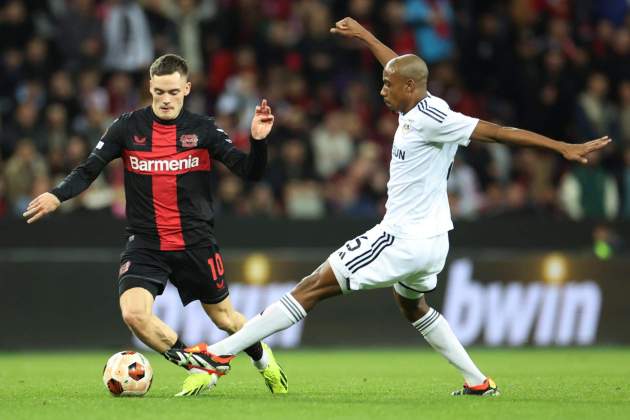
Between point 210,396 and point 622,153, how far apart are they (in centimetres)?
1077

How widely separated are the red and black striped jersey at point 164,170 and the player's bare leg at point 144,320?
0.40 meters

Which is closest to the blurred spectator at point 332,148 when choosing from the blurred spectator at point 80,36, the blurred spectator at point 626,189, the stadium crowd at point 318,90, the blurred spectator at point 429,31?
the stadium crowd at point 318,90

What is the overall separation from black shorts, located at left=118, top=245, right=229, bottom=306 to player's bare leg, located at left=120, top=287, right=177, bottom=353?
0.09 meters

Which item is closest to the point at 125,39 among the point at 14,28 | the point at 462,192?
the point at 14,28

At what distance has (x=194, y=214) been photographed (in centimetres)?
883

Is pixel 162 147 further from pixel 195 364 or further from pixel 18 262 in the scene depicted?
pixel 18 262

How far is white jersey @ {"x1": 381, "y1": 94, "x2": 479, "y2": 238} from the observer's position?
8203 mm

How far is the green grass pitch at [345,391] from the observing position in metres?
7.55

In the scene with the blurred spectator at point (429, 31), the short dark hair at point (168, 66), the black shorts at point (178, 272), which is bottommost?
the black shorts at point (178, 272)

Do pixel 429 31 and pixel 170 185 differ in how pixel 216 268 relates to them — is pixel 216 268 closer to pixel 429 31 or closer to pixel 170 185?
pixel 170 185

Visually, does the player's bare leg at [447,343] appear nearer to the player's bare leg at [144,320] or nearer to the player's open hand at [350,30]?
the player's bare leg at [144,320]

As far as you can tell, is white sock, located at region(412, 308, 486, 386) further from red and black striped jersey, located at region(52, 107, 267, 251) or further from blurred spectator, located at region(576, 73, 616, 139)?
blurred spectator, located at region(576, 73, 616, 139)

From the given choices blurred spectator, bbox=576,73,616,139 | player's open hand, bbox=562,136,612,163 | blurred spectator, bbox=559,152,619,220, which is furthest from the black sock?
blurred spectator, bbox=576,73,616,139

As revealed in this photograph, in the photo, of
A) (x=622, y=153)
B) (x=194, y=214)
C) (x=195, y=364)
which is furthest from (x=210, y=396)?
(x=622, y=153)
